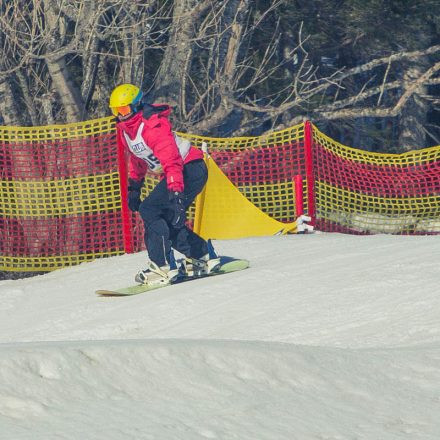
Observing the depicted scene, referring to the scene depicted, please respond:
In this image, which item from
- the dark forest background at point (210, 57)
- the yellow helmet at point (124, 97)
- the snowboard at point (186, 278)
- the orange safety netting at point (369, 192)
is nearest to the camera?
the yellow helmet at point (124, 97)

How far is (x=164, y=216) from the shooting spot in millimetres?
10961

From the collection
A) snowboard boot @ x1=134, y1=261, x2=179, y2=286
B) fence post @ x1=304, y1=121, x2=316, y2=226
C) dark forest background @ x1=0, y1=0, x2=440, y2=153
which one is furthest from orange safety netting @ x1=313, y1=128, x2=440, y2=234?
snowboard boot @ x1=134, y1=261, x2=179, y2=286

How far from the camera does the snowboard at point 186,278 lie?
11.0m

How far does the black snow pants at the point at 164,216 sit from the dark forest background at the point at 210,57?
4714 millimetres

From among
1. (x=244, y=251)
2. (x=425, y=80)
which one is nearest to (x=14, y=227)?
(x=244, y=251)

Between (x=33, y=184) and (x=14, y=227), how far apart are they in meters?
0.51

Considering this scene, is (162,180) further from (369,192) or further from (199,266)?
(369,192)

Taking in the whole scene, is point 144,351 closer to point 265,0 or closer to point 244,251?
point 244,251

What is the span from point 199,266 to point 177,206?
2.66 ft

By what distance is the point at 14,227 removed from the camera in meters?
14.2

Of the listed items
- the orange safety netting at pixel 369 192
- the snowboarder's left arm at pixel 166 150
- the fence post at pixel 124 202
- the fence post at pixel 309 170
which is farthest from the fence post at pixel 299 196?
the snowboarder's left arm at pixel 166 150

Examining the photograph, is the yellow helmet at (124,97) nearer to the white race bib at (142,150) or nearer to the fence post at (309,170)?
the white race bib at (142,150)

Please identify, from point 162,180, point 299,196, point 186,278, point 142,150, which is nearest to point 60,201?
point 299,196

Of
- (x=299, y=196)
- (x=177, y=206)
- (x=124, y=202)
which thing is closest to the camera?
(x=177, y=206)
